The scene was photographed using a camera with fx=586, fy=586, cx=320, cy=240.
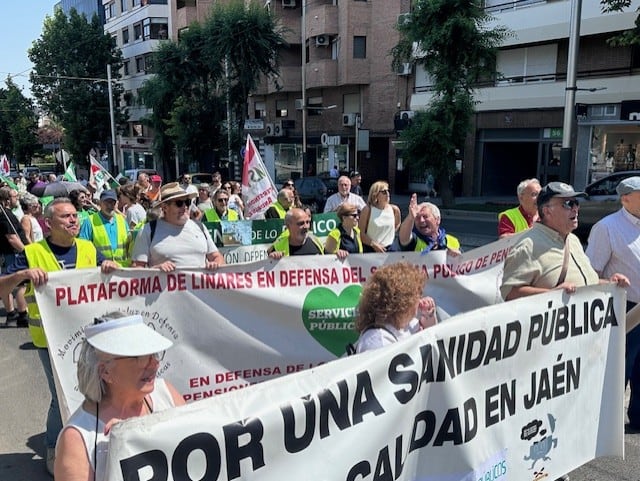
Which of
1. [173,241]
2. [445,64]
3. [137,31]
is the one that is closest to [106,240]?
[173,241]

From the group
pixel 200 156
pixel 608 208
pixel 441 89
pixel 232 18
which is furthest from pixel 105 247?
pixel 200 156

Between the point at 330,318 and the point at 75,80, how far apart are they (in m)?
48.0

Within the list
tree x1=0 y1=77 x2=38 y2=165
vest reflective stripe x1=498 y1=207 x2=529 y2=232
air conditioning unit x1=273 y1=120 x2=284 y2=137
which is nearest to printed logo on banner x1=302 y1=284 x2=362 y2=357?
vest reflective stripe x1=498 y1=207 x2=529 y2=232

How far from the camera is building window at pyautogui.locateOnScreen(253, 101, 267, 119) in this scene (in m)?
39.7

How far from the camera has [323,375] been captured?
222cm

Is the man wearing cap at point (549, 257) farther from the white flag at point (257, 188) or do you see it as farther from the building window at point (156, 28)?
the building window at point (156, 28)

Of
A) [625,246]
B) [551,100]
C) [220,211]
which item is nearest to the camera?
[625,246]

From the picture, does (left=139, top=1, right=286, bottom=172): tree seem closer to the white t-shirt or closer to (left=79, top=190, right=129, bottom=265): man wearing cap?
(left=79, top=190, right=129, bottom=265): man wearing cap

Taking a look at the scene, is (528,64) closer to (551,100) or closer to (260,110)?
(551,100)

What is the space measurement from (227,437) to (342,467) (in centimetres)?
52

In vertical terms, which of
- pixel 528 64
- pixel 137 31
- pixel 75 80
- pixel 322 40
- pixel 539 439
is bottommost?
A: pixel 539 439

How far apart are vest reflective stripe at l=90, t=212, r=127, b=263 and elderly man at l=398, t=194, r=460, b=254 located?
9.39 ft

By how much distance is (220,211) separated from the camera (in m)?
9.02

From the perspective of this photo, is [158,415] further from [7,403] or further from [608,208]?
[608,208]
